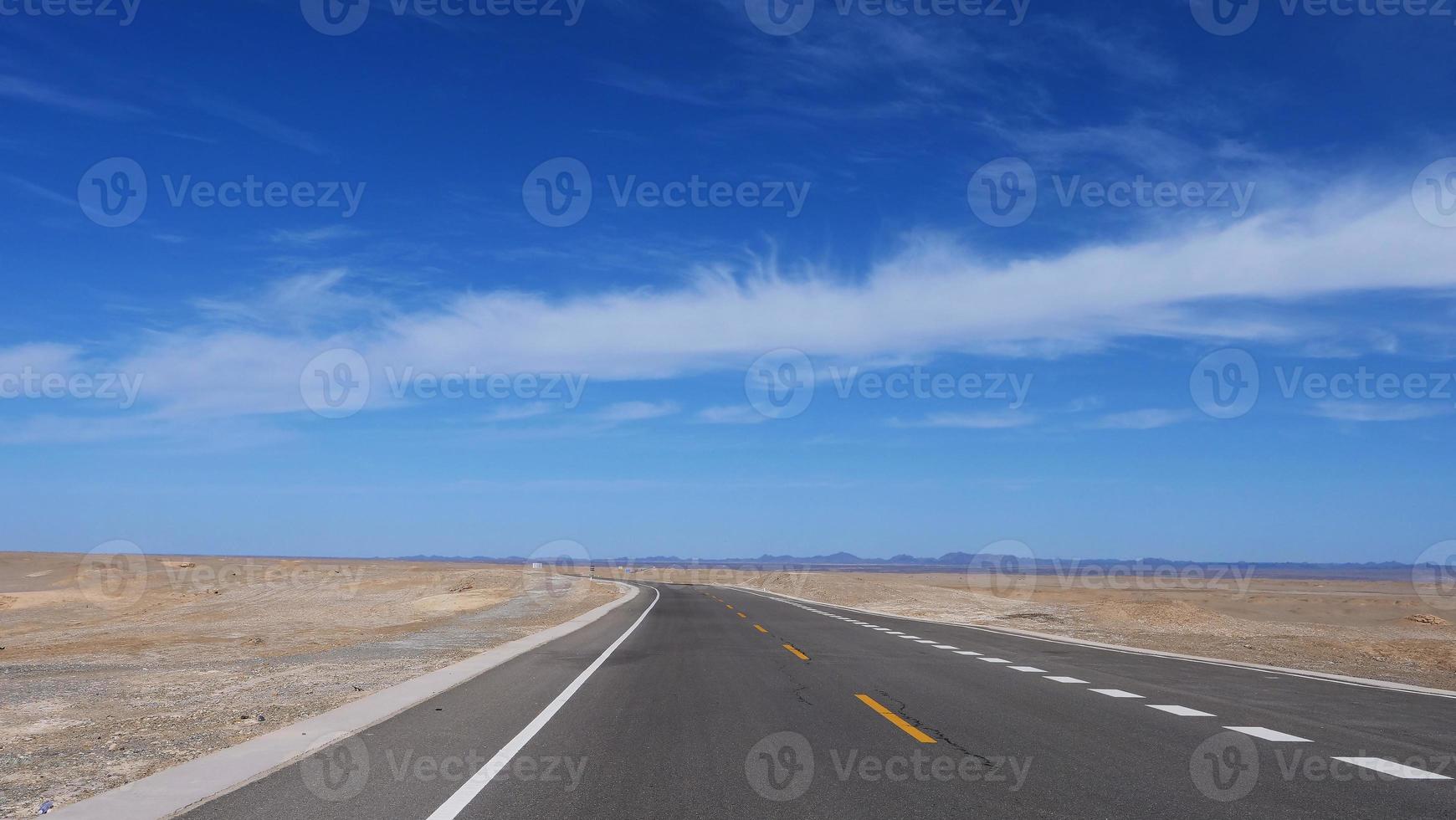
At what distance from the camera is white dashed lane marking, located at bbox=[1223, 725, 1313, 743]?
31.9ft

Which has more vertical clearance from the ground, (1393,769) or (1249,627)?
(1249,627)

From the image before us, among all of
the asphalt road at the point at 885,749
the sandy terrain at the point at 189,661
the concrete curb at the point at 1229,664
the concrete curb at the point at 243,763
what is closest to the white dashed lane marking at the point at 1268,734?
the asphalt road at the point at 885,749

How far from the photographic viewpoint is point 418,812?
23.1 feet

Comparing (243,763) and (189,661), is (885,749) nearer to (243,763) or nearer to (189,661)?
(243,763)

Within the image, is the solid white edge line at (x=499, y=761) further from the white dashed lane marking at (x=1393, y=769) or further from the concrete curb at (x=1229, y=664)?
the concrete curb at (x=1229, y=664)

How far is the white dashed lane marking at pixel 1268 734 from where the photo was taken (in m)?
9.73

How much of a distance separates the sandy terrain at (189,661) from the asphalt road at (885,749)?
1720 mm

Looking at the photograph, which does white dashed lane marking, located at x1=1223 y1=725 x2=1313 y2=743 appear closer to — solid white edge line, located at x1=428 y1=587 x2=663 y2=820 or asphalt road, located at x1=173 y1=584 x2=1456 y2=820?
asphalt road, located at x1=173 y1=584 x2=1456 y2=820

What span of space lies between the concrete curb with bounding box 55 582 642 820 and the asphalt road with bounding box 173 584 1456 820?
24cm

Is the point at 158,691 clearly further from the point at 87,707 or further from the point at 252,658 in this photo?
the point at 252,658

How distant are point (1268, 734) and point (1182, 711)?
1.63m

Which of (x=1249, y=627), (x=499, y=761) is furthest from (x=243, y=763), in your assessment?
(x=1249, y=627)

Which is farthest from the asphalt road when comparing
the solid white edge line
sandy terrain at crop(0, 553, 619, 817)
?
sandy terrain at crop(0, 553, 619, 817)

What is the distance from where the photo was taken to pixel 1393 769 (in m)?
8.30
